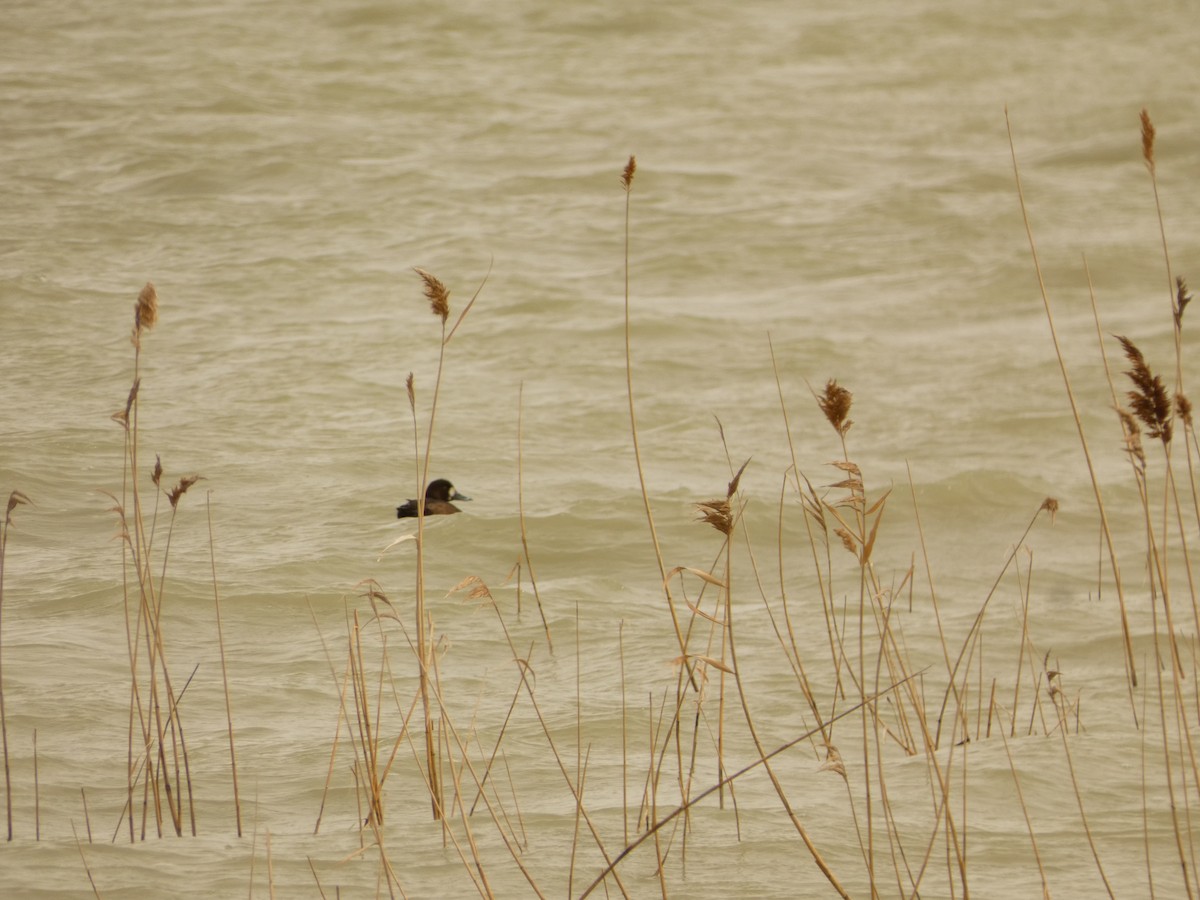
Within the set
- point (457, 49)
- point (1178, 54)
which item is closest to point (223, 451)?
point (457, 49)

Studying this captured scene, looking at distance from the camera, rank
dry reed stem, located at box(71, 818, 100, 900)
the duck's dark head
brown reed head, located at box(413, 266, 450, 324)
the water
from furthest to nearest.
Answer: the duck's dark head
the water
dry reed stem, located at box(71, 818, 100, 900)
brown reed head, located at box(413, 266, 450, 324)

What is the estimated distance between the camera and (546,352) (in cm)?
761

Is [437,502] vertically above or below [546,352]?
below

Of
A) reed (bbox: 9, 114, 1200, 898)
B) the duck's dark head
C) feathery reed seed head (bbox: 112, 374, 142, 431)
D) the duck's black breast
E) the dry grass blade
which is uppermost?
feathery reed seed head (bbox: 112, 374, 142, 431)

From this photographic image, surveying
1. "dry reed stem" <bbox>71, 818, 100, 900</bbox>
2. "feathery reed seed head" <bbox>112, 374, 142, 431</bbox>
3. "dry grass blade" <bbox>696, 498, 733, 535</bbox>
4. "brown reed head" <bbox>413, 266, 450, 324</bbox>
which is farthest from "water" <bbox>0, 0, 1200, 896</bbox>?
"brown reed head" <bbox>413, 266, 450, 324</bbox>

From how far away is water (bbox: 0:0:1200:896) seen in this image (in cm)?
317

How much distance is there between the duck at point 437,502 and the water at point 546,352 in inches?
4.5

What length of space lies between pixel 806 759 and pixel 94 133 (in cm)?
894

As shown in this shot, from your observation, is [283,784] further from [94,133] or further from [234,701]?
[94,133]

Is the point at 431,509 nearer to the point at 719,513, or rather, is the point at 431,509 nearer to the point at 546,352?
the point at 546,352

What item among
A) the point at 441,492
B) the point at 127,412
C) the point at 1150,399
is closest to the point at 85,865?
the point at 127,412

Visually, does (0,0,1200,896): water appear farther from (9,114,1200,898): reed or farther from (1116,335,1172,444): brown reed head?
(1116,335,1172,444): brown reed head

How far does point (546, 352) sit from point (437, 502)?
7.88 ft

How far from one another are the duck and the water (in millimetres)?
114
